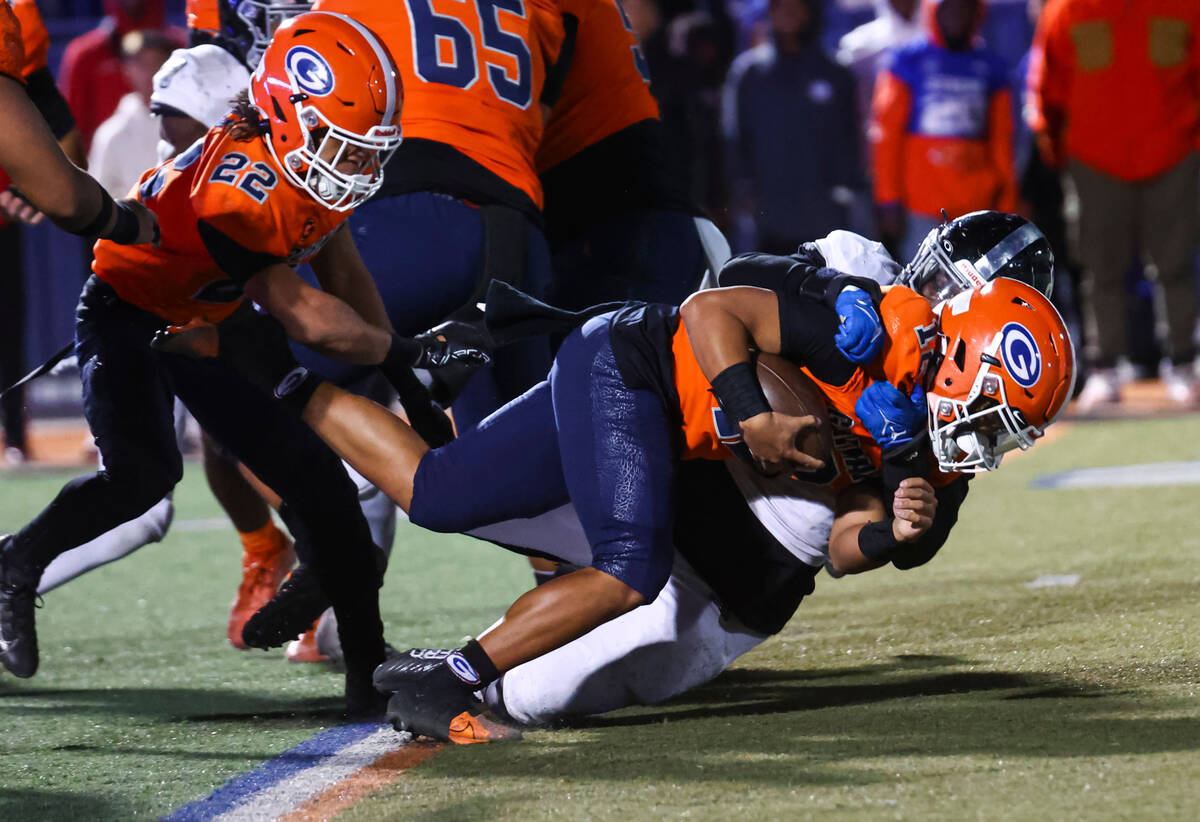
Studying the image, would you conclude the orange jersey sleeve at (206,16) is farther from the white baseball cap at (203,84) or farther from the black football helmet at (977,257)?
the black football helmet at (977,257)

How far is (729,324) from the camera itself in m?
3.01

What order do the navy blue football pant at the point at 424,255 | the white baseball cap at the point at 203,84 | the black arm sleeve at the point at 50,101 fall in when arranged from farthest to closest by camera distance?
the black arm sleeve at the point at 50,101 → the white baseball cap at the point at 203,84 → the navy blue football pant at the point at 424,255

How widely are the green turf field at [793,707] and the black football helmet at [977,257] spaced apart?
78 centimetres

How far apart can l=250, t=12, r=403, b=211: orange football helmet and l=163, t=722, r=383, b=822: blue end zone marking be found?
104cm

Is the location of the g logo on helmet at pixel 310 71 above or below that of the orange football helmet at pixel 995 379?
above

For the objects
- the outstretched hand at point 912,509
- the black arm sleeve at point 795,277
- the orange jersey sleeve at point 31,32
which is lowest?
the outstretched hand at point 912,509

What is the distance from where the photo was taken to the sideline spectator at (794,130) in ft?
27.9

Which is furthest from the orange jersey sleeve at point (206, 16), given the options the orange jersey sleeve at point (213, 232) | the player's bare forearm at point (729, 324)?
the player's bare forearm at point (729, 324)

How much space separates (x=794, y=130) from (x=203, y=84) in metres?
4.73

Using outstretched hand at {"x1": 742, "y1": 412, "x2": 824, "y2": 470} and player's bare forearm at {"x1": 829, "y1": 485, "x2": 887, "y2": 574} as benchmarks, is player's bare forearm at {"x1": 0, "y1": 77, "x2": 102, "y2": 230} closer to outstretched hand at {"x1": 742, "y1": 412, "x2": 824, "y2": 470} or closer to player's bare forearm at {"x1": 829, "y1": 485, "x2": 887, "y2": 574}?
outstretched hand at {"x1": 742, "y1": 412, "x2": 824, "y2": 470}

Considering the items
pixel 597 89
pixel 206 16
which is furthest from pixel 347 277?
Result: pixel 206 16

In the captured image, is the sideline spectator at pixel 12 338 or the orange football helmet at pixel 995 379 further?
the sideline spectator at pixel 12 338

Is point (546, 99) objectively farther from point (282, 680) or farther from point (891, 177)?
point (891, 177)

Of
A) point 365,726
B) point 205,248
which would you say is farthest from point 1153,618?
point 205,248
